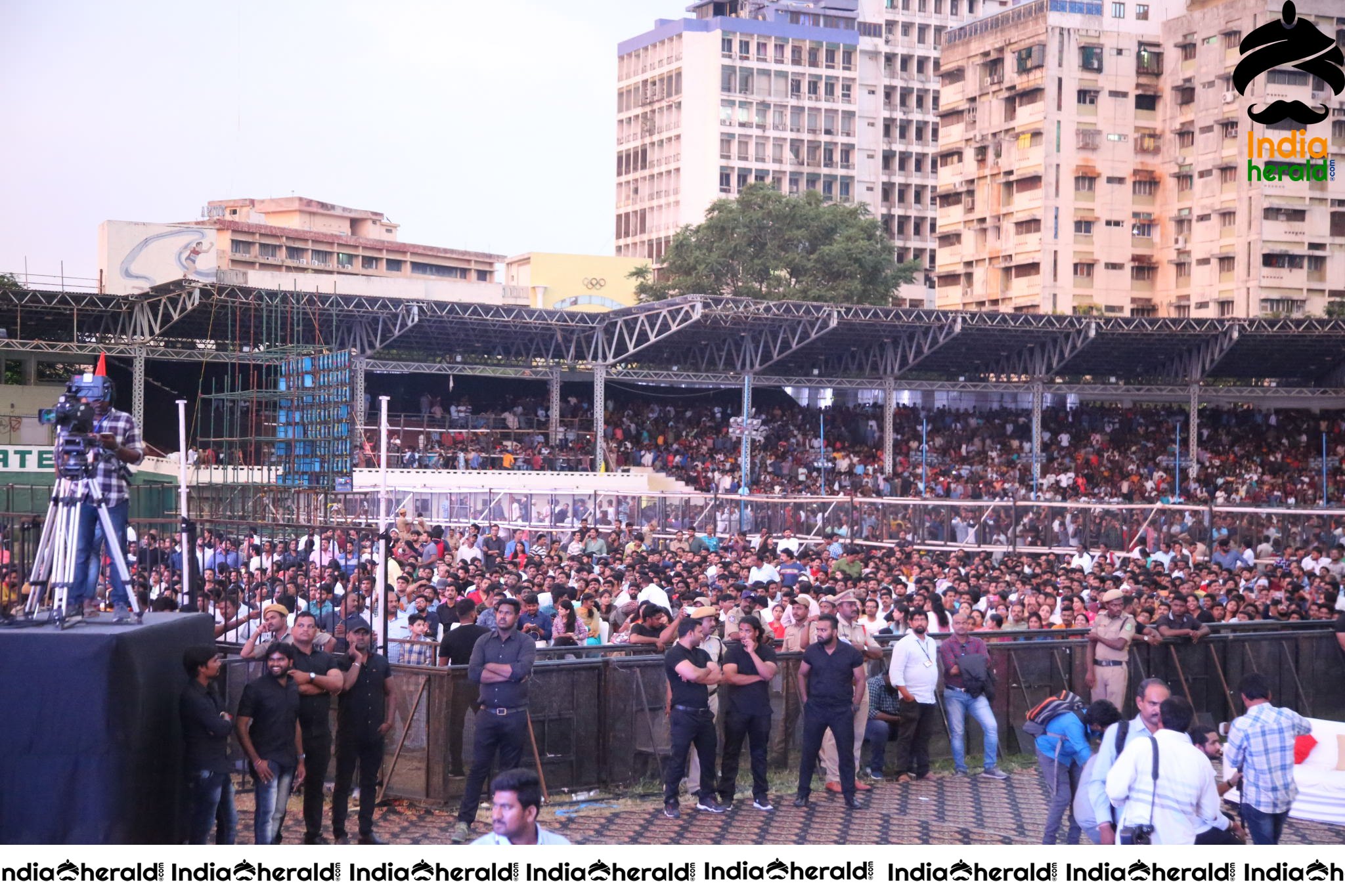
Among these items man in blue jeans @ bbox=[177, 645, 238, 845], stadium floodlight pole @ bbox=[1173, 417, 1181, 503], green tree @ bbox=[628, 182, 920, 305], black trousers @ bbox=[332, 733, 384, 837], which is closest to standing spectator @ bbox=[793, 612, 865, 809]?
black trousers @ bbox=[332, 733, 384, 837]

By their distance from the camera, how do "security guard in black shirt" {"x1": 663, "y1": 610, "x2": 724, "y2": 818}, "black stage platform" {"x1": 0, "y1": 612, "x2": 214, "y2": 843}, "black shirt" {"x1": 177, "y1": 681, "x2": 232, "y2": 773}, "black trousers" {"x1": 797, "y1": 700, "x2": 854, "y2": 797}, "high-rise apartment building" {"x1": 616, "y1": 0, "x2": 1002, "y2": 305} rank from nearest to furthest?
"black stage platform" {"x1": 0, "y1": 612, "x2": 214, "y2": 843}, "black shirt" {"x1": 177, "y1": 681, "x2": 232, "y2": 773}, "security guard in black shirt" {"x1": 663, "y1": 610, "x2": 724, "y2": 818}, "black trousers" {"x1": 797, "y1": 700, "x2": 854, "y2": 797}, "high-rise apartment building" {"x1": 616, "y1": 0, "x2": 1002, "y2": 305}

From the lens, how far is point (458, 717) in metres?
11.0

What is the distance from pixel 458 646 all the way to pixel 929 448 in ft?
131

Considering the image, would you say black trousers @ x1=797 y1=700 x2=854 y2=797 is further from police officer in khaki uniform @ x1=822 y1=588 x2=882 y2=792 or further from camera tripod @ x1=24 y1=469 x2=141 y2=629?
camera tripod @ x1=24 y1=469 x2=141 y2=629

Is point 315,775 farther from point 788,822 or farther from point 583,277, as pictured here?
point 583,277

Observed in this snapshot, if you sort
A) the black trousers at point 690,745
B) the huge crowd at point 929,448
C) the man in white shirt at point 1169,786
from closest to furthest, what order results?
the man in white shirt at point 1169,786
the black trousers at point 690,745
the huge crowd at point 929,448

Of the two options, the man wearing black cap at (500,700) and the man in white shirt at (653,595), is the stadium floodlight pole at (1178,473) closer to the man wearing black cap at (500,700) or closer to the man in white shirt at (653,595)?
the man in white shirt at (653,595)

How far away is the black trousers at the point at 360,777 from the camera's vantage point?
962cm

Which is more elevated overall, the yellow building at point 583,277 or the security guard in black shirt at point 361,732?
the yellow building at point 583,277

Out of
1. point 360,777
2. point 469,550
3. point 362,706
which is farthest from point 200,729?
point 469,550

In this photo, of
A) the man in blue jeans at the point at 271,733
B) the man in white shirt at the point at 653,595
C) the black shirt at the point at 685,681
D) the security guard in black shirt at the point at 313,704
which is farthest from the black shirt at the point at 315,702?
the man in white shirt at the point at 653,595

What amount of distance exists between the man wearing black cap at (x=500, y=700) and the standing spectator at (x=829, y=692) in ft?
7.28

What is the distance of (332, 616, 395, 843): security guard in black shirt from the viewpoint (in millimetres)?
9641

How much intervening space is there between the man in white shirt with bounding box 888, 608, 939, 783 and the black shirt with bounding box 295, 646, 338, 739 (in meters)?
4.92
